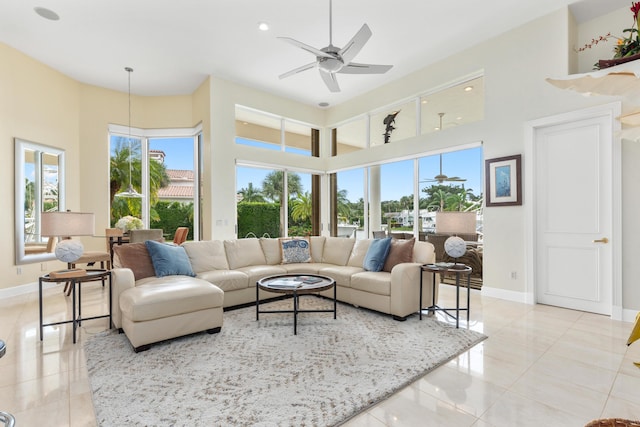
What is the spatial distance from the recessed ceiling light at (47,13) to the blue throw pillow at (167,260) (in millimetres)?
3257

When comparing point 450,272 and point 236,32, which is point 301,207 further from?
point 450,272

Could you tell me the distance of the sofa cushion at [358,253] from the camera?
4.58 m

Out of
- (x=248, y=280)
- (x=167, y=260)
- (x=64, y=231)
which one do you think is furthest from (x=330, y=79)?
(x=64, y=231)

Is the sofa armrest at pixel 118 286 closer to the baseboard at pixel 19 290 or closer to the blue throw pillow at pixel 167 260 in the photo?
the blue throw pillow at pixel 167 260

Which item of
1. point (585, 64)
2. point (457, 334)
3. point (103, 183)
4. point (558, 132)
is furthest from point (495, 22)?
point (103, 183)

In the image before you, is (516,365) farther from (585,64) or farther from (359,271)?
(585,64)

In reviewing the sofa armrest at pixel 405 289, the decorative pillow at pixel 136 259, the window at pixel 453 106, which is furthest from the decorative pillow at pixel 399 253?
the decorative pillow at pixel 136 259

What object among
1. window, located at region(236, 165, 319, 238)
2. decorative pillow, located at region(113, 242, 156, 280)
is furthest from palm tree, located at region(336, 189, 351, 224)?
decorative pillow, located at region(113, 242, 156, 280)

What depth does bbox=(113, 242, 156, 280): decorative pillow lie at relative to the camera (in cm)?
360

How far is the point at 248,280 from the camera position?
13.4 feet

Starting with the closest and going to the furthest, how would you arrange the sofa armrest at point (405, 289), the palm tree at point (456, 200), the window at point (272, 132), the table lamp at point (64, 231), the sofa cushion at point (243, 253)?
1. the table lamp at point (64, 231)
2. the sofa armrest at point (405, 289)
3. the sofa cushion at point (243, 253)
4. the palm tree at point (456, 200)
5. the window at point (272, 132)

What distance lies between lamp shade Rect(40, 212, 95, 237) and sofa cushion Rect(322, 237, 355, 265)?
10.4 ft

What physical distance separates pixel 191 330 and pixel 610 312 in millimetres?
4722

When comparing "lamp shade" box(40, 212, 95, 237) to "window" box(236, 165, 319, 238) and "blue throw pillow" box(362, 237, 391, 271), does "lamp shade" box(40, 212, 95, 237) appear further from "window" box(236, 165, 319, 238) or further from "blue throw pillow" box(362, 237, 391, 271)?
"blue throw pillow" box(362, 237, 391, 271)
